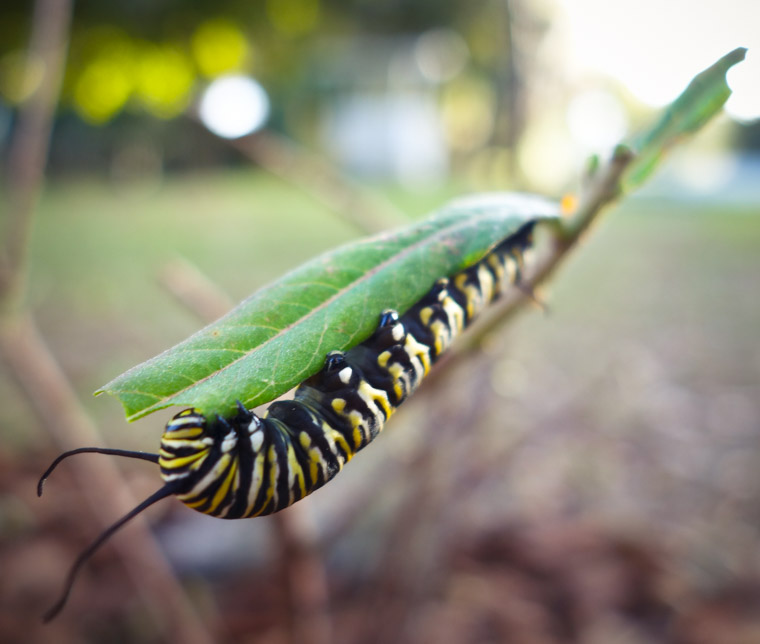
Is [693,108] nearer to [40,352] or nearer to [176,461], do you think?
[176,461]

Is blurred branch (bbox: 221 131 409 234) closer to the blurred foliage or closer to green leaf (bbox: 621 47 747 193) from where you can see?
green leaf (bbox: 621 47 747 193)

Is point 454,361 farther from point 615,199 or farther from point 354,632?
point 354,632

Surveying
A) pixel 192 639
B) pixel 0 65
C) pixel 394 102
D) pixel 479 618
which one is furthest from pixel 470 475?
pixel 394 102

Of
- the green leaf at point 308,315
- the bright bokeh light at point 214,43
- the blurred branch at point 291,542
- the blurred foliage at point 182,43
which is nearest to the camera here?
the green leaf at point 308,315

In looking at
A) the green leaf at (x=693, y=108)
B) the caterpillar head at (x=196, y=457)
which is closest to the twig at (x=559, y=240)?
the green leaf at (x=693, y=108)

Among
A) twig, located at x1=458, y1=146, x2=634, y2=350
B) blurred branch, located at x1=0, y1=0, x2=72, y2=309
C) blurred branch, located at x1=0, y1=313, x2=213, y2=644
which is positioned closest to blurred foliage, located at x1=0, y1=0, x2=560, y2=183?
blurred branch, located at x1=0, y1=0, x2=72, y2=309

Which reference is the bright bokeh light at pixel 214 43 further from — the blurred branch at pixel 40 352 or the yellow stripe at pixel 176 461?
the yellow stripe at pixel 176 461
